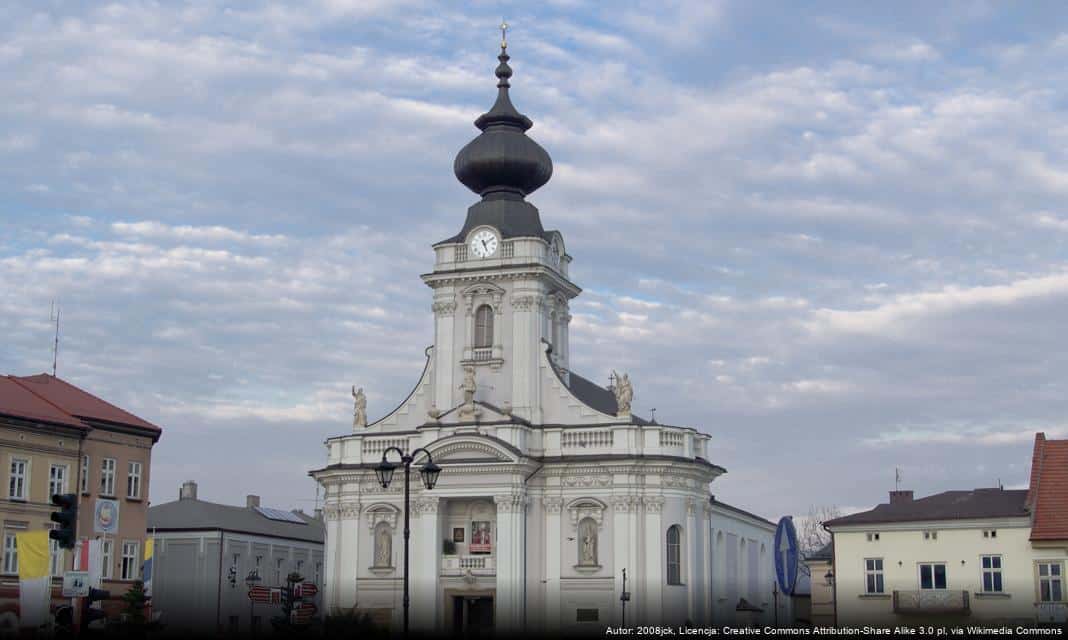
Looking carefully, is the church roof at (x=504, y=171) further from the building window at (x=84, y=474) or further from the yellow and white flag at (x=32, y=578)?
the yellow and white flag at (x=32, y=578)

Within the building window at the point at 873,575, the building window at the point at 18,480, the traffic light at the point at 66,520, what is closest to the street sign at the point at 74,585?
the traffic light at the point at 66,520

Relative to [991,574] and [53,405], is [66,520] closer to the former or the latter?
[991,574]

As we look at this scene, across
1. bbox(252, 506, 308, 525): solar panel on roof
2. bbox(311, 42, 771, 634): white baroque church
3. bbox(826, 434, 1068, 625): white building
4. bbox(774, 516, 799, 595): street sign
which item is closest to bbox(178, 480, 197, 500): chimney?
bbox(252, 506, 308, 525): solar panel on roof

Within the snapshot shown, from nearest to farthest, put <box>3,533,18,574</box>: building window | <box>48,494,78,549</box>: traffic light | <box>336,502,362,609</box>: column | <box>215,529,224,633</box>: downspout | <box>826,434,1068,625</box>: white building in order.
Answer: <box>48,494,78,549</box>: traffic light
<box>826,434,1068,625</box>: white building
<box>3,533,18,574</box>: building window
<box>336,502,362,609</box>: column
<box>215,529,224,633</box>: downspout

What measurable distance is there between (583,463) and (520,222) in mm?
12491

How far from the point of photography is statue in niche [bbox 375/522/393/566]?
209ft

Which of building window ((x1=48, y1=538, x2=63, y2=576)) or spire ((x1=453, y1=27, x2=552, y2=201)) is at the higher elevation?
spire ((x1=453, y1=27, x2=552, y2=201))

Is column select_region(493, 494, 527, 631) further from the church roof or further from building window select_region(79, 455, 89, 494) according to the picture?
building window select_region(79, 455, 89, 494)

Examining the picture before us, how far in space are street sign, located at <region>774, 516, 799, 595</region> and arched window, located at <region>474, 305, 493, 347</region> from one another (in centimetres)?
4892

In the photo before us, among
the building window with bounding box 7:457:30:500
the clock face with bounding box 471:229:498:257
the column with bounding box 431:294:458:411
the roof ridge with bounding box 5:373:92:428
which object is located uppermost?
the clock face with bounding box 471:229:498:257

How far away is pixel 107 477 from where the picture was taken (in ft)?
194

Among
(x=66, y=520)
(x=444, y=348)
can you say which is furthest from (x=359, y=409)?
(x=66, y=520)

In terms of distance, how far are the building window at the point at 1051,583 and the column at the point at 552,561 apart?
70.0 ft

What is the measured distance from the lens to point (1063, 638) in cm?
3759
